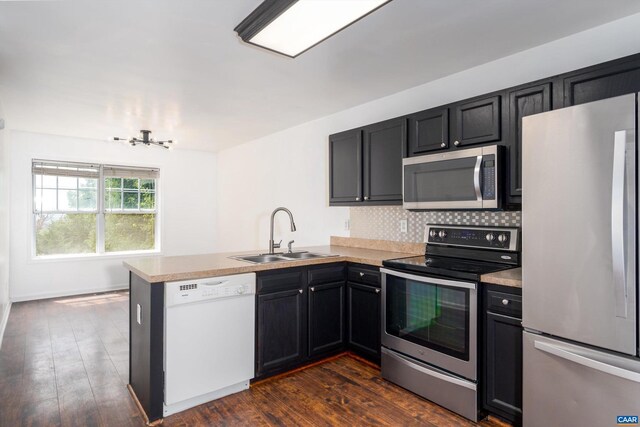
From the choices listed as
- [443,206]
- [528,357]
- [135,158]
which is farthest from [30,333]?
[528,357]

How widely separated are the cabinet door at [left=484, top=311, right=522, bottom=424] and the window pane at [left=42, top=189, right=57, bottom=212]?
6101 millimetres

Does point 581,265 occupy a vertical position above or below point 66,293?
above

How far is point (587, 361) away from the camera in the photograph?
1637 mm

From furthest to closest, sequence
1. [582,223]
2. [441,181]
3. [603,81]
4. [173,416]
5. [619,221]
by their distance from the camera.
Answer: [441,181], [173,416], [603,81], [582,223], [619,221]

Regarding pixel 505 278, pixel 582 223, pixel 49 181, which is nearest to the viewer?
pixel 582 223

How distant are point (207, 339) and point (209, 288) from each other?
338 millimetres

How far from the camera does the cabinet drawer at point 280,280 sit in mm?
2607

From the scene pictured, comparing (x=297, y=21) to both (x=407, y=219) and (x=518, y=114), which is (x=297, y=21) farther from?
(x=407, y=219)

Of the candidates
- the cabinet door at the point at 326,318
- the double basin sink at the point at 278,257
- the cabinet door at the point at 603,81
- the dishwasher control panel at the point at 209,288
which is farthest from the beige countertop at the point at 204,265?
the cabinet door at the point at 603,81

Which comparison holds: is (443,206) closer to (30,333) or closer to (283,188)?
(283,188)

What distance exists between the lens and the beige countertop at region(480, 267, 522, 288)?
199cm

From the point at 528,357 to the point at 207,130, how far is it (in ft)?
15.1

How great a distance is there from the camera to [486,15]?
2125mm

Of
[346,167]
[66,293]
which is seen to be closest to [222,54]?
[346,167]
